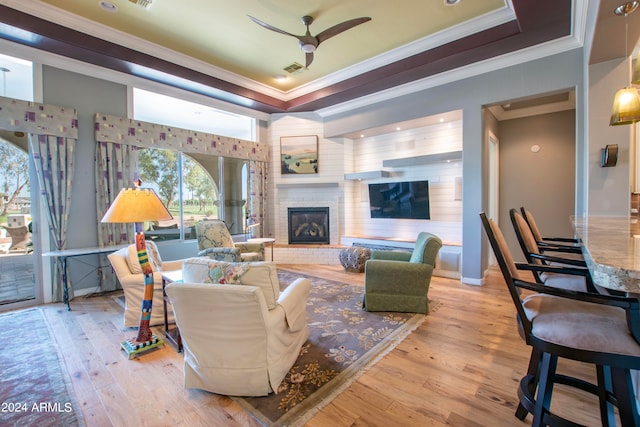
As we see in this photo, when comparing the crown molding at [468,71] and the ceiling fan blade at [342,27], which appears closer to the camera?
the ceiling fan blade at [342,27]

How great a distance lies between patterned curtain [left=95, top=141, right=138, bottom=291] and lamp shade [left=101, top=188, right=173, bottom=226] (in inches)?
83.0

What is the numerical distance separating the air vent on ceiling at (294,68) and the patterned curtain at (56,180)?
3.31 metres

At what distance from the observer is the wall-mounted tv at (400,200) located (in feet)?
17.1

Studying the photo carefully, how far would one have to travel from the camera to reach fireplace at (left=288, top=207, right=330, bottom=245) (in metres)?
6.22

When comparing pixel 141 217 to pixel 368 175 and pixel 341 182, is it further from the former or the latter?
pixel 341 182

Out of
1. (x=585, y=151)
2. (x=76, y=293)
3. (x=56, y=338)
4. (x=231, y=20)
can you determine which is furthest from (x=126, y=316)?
(x=585, y=151)

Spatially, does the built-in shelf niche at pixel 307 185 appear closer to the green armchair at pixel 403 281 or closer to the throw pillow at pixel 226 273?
the green armchair at pixel 403 281

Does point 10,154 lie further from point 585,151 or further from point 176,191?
point 585,151

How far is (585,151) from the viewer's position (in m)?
3.38

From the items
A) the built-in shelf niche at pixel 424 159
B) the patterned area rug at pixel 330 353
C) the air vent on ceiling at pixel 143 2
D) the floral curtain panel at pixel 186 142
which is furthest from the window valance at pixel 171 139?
the patterned area rug at pixel 330 353

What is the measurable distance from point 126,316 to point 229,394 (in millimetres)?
1797

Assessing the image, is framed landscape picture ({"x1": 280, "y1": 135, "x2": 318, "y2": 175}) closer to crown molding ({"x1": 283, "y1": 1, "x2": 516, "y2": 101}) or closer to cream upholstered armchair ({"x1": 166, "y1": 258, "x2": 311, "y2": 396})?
crown molding ({"x1": 283, "y1": 1, "x2": 516, "y2": 101})

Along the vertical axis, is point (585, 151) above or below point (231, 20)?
below

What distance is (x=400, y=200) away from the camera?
217 inches
